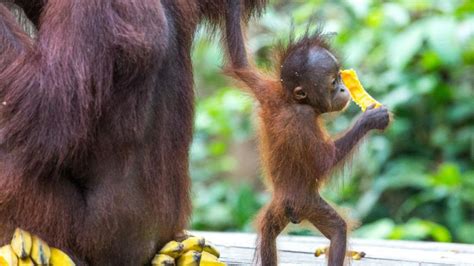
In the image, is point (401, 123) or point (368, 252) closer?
point (368, 252)

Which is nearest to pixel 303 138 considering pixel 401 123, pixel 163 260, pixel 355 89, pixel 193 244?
pixel 355 89

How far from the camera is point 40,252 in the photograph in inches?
125

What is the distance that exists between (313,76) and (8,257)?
50.4 inches

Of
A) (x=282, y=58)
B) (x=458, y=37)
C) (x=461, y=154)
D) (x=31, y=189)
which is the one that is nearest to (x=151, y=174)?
(x=31, y=189)

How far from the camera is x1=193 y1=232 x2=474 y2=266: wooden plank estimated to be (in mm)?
4223

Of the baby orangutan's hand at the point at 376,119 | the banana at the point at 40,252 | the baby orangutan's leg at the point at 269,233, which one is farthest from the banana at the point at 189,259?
the baby orangutan's hand at the point at 376,119

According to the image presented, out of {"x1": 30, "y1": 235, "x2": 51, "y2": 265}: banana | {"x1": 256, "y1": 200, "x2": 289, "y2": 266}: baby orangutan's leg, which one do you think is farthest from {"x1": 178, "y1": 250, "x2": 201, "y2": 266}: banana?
{"x1": 30, "y1": 235, "x2": 51, "y2": 265}: banana

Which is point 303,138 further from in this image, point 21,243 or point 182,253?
point 21,243

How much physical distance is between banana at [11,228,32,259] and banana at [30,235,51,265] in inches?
0.7

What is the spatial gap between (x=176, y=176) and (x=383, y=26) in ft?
12.8

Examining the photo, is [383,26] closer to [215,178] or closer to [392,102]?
[392,102]

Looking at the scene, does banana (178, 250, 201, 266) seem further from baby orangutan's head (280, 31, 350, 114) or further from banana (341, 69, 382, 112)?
banana (341, 69, 382, 112)

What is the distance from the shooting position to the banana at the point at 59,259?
3.18m

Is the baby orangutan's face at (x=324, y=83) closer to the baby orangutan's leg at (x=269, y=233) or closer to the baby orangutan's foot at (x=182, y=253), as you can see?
the baby orangutan's leg at (x=269, y=233)
